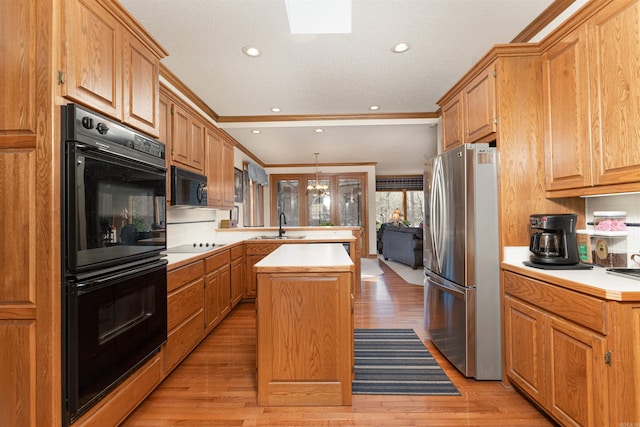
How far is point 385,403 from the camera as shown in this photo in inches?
72.2

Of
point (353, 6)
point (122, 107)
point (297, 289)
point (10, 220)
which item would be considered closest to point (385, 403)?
point (297, 289)

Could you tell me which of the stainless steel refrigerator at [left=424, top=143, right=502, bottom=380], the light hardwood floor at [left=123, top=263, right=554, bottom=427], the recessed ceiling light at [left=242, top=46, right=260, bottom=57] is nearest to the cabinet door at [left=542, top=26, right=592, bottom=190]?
the stainless steel refrigerator at [left=424, top=143, right=502, bottom=380]

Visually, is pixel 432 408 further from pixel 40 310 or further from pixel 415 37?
pixel 415 37

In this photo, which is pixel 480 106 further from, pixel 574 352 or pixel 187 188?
pixel 187 188

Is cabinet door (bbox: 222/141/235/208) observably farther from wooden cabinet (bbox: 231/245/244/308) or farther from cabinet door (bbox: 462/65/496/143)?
cabinet door (bbox: 462/65/496/143)

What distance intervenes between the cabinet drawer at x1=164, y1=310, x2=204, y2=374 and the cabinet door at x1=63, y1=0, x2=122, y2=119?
4.97 feet

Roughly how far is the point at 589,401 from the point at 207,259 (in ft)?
8.79

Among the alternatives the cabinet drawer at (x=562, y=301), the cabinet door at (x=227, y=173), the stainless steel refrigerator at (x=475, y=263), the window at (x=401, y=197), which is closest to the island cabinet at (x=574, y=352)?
the cabinet drawer at (x=562, y=301)

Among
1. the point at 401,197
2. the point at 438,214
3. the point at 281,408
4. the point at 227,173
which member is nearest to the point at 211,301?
the point at 281,408

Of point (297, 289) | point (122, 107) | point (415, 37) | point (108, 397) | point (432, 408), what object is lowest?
point (432, 408)

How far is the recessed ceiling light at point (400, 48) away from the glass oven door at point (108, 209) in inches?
83.5

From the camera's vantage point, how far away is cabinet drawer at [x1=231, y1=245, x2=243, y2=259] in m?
3.54

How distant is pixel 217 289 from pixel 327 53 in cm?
247

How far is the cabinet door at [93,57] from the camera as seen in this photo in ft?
4.20
